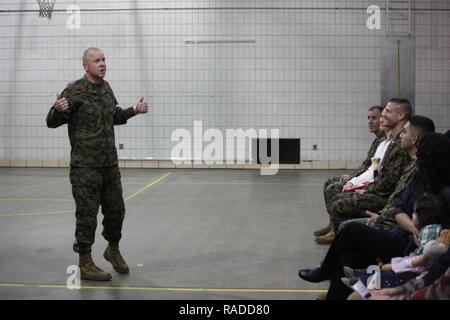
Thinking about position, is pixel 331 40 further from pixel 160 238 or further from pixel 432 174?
pixel 432 174

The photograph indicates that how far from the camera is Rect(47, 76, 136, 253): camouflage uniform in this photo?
506 cm

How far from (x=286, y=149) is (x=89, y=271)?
29.4 feet

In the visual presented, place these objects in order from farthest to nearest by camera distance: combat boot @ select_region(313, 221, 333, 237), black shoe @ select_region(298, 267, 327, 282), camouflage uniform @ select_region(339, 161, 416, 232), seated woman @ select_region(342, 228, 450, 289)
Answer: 1. combat boot @ select_region(313, 221, 333, 237)
2. camouflage uniform @ select_region(339, 161, 416, 232)
3. black shoe @ select_region(298, 267, 327, 282)
4. seated woman @ select_region(342, 228, 450, 289)

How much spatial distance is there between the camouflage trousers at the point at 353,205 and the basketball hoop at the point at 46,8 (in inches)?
397

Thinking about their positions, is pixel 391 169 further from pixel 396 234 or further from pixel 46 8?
pixel 46 8

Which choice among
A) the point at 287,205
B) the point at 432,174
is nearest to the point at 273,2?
the point at 287,205

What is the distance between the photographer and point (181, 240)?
661cm

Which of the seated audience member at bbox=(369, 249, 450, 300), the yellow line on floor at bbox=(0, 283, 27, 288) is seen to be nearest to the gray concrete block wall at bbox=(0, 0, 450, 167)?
the yellow line on floor at bbox=(0, 283, 27, 288)

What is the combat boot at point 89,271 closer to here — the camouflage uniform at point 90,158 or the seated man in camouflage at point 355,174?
the camouflage uniform at point 90,158

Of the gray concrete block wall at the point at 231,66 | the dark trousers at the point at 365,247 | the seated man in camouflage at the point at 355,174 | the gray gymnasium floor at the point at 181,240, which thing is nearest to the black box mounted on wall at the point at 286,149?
the gray concrete block wall at the point at 231,66

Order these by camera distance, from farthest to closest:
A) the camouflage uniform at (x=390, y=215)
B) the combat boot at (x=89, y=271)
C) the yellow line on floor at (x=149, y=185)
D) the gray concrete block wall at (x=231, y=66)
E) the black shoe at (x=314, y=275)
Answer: the gray concrete block wall at (x=231, y=66) → the yellow line on floor at (x=149, y=185) → the combat boot at (x=89, y=271) → the camouflage uniform at (x=390, y=215) → the black shoe at (x=314, y=275)

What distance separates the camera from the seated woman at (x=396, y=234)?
371cm

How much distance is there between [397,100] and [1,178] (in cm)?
886

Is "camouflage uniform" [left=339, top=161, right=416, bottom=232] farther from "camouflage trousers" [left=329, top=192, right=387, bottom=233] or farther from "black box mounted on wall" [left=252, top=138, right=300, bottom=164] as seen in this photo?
"black box mounted on wall" [left=252, top=138, right=300, bottom=164]
